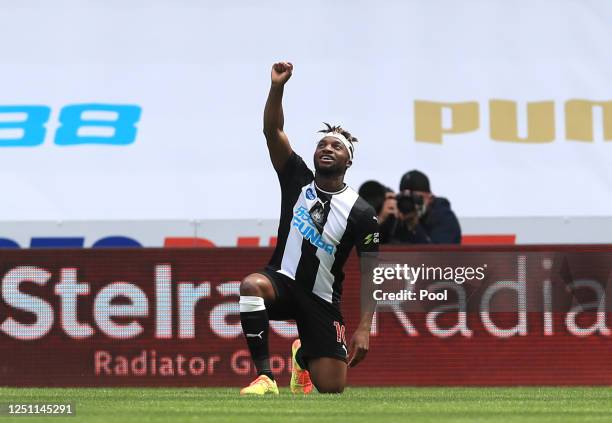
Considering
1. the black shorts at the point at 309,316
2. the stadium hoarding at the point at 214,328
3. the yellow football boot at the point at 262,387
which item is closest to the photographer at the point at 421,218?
the stadium hoarding at the point at 214,328

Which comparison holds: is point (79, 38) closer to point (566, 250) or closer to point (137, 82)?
point (137, 82)

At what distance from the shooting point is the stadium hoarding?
11.2 meters

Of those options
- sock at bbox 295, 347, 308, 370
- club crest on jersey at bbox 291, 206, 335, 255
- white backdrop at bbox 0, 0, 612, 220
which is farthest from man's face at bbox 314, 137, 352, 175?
white backdrop at bbox 0, 0, 612, 220

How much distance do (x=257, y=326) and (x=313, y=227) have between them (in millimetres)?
710

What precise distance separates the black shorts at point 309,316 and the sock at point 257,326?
149mm

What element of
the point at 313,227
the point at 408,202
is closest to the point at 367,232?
the point at 313,227

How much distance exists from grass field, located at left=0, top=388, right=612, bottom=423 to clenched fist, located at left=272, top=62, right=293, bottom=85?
1.87 m

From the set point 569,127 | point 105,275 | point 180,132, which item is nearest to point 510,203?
point 569,127

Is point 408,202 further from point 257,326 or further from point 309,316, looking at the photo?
point 257,326

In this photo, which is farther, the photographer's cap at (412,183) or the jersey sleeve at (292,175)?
the photographer's cap at (412,183)

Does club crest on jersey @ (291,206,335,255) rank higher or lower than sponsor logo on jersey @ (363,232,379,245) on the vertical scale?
higher

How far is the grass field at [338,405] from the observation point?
24.3 ft

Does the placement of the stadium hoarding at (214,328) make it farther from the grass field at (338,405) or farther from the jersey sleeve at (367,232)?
the jersey sleeve at (367,232)

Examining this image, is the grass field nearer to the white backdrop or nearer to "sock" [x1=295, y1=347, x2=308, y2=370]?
"sock" [x1=295, y1=347, x2=308, y2=370]
